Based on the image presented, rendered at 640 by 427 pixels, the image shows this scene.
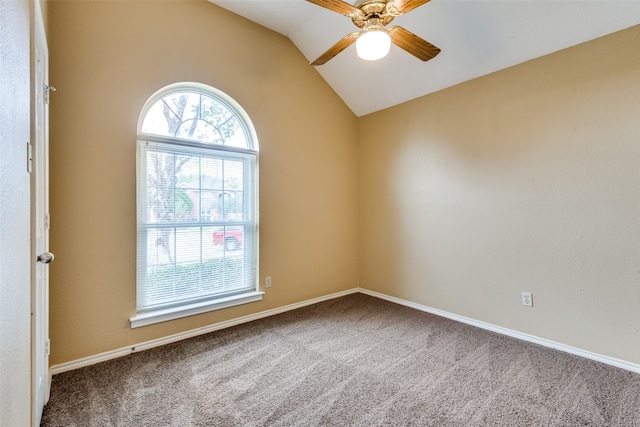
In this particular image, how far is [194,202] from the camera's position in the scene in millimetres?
2668

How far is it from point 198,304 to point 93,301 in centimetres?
77

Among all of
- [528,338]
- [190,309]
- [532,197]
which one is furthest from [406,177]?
[190,309]

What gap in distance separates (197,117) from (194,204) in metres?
0.81

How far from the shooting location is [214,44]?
108 inches

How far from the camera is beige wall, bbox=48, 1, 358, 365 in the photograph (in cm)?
206

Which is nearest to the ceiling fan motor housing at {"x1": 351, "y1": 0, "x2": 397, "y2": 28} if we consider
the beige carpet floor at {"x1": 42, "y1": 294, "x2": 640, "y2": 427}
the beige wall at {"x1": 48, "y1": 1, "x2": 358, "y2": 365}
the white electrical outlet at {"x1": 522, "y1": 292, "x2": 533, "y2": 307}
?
the beige wall at {"x1": 48, "y1": 1, "x2": 358, "y2": 365}

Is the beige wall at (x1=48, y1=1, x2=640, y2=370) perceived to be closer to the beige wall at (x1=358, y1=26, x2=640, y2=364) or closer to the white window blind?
the beige wall at (x1=358, y1=26, x2=640, y2=364)

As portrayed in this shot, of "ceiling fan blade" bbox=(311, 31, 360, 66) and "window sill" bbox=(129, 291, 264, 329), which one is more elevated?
"ceiling fan blade" bbox=(311, 31, 360, 66)

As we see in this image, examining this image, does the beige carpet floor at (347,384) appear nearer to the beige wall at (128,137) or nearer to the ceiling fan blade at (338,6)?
the beige wall at (128,137)

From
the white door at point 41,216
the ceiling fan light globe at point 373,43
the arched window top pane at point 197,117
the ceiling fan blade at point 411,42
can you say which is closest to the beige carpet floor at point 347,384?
the white door at point 41,216

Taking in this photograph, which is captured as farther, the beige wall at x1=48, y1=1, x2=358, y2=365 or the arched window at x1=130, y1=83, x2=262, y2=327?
the arched window at x1=130, y1=83, x2=262, y2=327

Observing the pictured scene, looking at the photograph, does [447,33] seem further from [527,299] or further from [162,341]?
[162,341]

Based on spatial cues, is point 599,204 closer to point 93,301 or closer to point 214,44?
point 214,44

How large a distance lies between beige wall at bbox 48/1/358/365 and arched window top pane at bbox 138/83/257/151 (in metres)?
0.09
